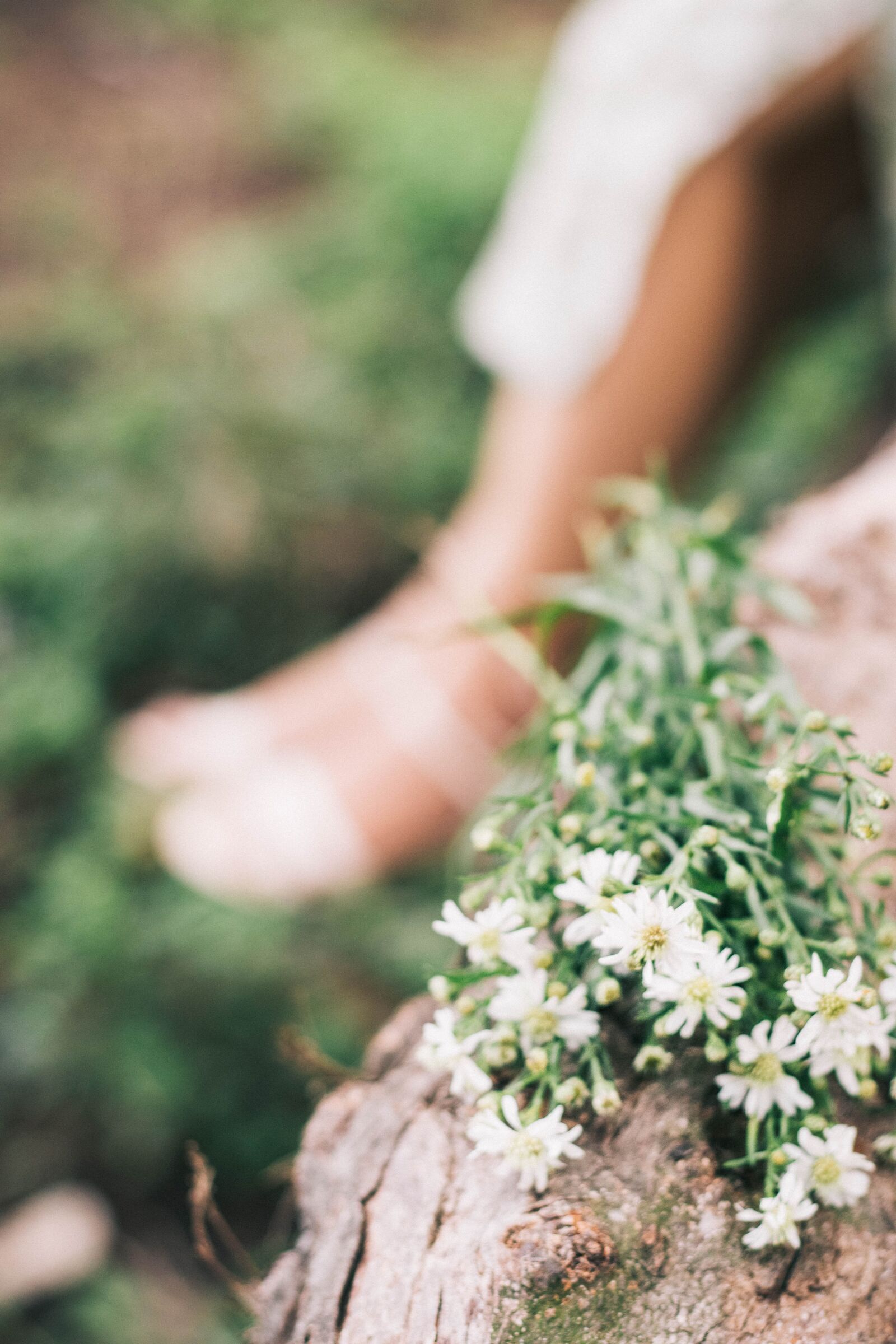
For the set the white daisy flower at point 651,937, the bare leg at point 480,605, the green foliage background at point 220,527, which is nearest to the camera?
the white daisy flower at point 651,937

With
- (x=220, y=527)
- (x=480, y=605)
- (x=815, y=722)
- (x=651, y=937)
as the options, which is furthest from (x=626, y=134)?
(x=651, y=937)

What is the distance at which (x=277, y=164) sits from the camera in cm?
206

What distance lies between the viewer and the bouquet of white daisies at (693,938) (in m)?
0.42

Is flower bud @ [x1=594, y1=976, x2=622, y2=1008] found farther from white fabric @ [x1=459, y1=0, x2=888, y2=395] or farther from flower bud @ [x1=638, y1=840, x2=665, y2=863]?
white fabric @ [x1=459, y1=0, x2=888, y2=395]

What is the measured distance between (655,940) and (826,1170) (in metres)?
0.14

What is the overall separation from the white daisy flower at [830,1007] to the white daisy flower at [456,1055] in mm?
144

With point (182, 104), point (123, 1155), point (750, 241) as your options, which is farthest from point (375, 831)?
point (182, 104)

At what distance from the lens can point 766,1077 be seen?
1.43 ft

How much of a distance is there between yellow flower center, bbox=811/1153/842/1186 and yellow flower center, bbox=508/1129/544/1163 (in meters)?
0.13

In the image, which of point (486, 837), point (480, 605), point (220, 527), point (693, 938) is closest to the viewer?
point (693, 938)

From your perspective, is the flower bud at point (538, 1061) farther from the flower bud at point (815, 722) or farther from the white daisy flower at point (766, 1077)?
the flower bud at point (815, 722)

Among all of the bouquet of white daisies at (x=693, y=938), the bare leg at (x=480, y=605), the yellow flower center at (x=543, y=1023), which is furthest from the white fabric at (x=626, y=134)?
the yellow flower center at (x=543, y=1023)

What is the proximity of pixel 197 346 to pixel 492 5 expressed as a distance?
1.65m

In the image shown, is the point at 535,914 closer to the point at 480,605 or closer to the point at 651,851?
the point at 651,851
